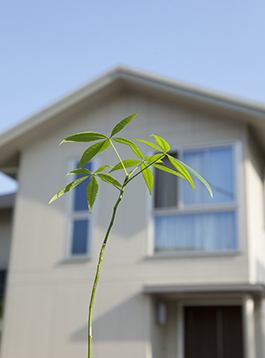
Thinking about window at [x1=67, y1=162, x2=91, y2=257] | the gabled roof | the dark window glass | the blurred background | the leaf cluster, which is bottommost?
the leaf cluster

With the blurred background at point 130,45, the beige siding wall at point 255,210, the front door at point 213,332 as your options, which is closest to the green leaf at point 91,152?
the beige siding wall at point 255,210

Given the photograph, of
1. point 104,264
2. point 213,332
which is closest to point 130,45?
point 104,264

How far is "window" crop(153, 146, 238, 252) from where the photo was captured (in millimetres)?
8734

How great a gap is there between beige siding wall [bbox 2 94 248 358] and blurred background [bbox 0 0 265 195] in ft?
2.84

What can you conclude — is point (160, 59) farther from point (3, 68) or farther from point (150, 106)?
point (3, 68)

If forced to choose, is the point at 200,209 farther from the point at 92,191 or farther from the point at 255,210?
the point at 92,191

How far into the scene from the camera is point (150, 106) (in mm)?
10094

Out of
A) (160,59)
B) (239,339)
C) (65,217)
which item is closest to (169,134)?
(160,59)

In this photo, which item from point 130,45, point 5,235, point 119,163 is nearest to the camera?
point 119,163

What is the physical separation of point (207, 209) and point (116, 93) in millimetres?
3253

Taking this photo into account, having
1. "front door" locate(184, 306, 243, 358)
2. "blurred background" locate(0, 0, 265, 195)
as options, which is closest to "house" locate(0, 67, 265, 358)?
"front door" locate(184, 306, 243, 358)

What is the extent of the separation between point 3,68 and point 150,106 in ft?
12.7

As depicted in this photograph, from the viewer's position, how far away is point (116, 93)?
1044cm

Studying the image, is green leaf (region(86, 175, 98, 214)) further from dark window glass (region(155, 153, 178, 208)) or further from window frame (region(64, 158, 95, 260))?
window frame (region(64, 158, 95, 260))
